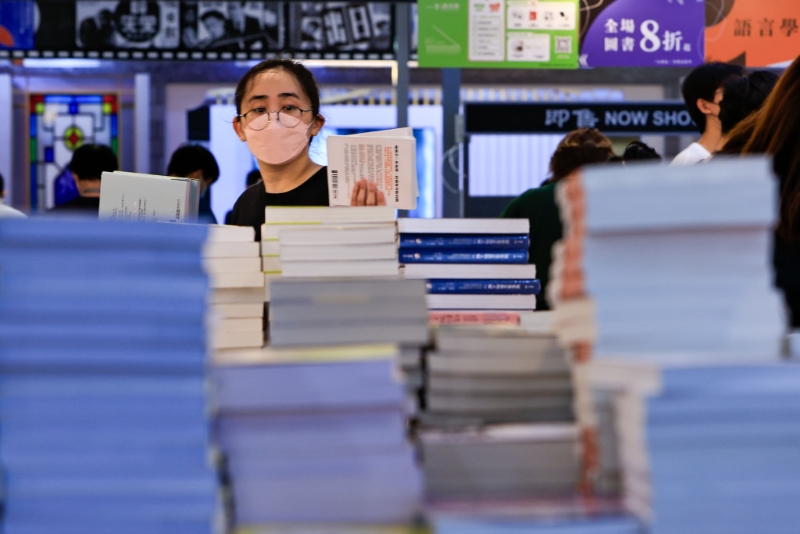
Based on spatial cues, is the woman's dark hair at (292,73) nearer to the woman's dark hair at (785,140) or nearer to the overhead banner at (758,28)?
the woman's dark hair at (785,140)

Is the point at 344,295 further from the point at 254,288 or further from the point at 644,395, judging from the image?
the point at 254,288

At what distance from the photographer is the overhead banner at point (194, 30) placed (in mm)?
6078

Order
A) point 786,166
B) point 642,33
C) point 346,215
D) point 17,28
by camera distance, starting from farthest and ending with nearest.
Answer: point 17,28
point 642,33
point 346,215
point 786,166

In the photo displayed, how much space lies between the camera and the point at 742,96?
329cm

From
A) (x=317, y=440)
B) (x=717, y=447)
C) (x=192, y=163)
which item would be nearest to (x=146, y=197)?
(x=317, y=440)

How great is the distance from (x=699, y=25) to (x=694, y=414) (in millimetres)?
4689

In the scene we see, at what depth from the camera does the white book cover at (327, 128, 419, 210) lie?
285 cm

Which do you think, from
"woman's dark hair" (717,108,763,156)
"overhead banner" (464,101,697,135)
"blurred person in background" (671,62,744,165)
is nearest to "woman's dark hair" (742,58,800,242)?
"woman's dark hair" (717,108,763,156)

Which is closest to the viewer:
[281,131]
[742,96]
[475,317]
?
[475,317]

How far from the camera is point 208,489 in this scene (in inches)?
52.9

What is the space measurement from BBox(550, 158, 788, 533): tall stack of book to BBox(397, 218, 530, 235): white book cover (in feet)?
4.06

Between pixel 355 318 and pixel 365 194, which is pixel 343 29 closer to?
pixel 365 194

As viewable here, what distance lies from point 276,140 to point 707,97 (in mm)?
1842

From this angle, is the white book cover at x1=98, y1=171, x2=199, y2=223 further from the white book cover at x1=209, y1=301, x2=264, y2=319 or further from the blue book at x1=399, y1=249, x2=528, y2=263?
the blue book at x1=399, y1=249, x2=528, y2=263
